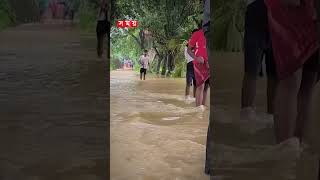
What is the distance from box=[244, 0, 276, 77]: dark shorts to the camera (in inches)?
89.7

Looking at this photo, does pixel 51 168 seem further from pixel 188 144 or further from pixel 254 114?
pixel 188 144

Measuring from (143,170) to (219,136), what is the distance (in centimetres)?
99

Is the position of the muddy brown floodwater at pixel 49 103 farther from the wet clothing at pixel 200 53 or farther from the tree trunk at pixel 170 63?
the tree trunk at pixel 170 63

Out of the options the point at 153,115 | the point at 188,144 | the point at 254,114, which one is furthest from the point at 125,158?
the point at 153,115

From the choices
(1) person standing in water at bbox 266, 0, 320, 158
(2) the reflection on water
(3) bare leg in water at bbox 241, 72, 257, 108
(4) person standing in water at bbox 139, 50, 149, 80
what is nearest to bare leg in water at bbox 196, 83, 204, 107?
(2) the reflection on water

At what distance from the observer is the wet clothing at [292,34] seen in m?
2.17

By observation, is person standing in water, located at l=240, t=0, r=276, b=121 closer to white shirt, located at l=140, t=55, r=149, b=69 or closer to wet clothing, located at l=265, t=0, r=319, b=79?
wet clothing, located at l=265, t=0, r=319, b=79

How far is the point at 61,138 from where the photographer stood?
2.70 m

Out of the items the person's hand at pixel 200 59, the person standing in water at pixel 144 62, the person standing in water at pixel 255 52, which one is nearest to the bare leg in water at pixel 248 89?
the person standing in water at pixel 255 52

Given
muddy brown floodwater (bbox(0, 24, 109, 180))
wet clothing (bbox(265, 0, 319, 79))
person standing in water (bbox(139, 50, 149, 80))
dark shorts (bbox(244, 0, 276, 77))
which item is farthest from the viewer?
person standing in water (bbox(139, 50, 149, 80))

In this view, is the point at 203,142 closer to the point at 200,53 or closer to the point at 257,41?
the point at 200,53

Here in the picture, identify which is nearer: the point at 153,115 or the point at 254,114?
the point at 254,114

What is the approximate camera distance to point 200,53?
4961mm

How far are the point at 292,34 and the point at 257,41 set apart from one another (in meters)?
0.17
